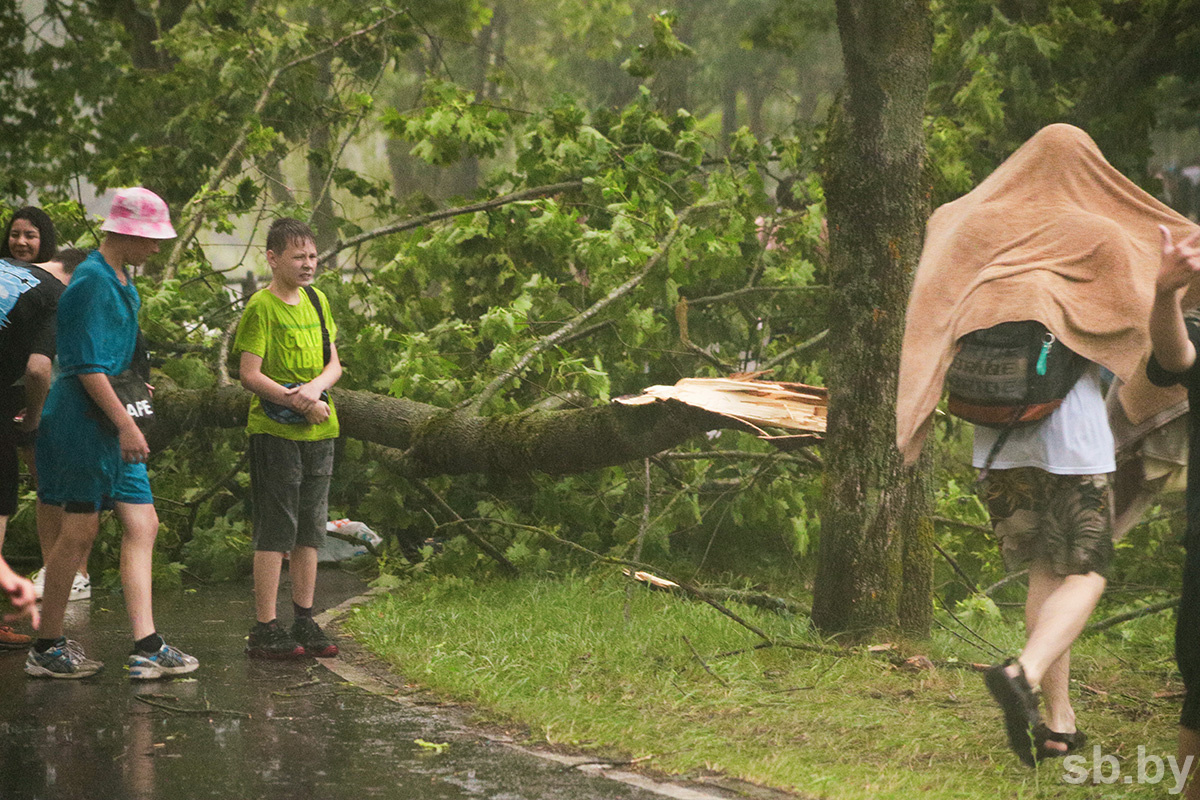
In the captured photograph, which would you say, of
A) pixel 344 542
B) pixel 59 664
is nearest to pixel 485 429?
pixel 344 542

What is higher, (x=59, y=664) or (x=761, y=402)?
(x=761, y=402)

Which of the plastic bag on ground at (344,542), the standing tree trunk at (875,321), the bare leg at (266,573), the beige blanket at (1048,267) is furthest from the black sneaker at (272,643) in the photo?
the beige blanket at (1048,267)

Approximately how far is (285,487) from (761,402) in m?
2.37

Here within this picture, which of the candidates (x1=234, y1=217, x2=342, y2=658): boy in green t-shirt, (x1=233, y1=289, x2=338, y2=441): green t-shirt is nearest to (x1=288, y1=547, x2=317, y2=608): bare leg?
(x1=234, y1=217, x2=342, y2=658): boy in green t-shirt

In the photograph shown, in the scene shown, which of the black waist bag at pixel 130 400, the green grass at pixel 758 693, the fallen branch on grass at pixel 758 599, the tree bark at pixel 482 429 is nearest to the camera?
the green grass at pixel 758 693

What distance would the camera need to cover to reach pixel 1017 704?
12.9ft

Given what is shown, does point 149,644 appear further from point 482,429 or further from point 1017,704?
point 1017,704

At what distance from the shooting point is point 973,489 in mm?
8602

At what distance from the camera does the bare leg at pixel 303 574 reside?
614 centimetres

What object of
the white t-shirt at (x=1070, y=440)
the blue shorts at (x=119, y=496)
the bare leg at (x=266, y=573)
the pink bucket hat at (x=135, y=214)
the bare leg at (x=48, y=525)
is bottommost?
the bare leg at (x=266, y=573)

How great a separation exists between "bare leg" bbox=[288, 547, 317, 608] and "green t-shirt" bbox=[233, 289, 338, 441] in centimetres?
58

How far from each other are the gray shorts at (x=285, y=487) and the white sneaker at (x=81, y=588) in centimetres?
223

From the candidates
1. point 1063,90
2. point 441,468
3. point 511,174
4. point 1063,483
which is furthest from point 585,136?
point 1063,483

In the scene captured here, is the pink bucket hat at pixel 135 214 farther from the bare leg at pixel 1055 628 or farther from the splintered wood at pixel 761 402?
the bare leg at pixel 1055 628
